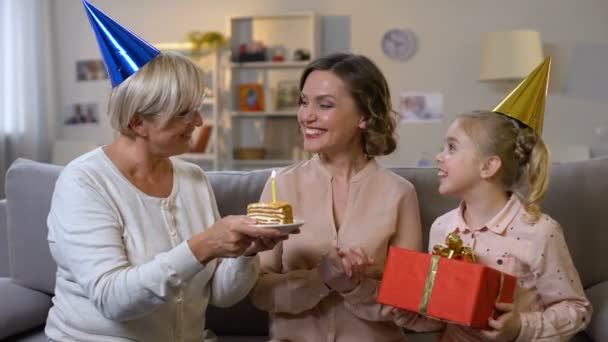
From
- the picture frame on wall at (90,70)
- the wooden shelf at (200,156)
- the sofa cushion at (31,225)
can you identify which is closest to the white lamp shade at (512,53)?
the wooden shelf at (200,156)

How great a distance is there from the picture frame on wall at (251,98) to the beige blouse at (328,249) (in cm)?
386

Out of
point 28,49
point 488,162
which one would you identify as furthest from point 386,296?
point 28,49

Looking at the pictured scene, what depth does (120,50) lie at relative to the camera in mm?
1647

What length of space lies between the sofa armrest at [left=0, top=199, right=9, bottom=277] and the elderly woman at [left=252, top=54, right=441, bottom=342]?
39.2 inches

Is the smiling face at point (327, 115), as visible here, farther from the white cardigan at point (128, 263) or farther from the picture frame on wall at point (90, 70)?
the picture frame on wall at point (90, 70)

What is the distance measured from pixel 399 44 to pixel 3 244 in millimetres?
3827

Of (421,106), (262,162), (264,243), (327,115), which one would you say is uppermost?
(327,115)

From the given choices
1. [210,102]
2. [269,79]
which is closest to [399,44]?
[269,79]

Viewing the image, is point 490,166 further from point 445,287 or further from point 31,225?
point 31,225

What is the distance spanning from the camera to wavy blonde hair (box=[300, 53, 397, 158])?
6.16 ft

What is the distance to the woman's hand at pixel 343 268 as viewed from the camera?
165 cm

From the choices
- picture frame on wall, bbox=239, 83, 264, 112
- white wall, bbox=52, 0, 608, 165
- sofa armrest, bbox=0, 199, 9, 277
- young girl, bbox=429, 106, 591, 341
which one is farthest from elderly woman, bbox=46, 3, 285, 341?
picture frame on wall, bbox=239, 83, 264, 112

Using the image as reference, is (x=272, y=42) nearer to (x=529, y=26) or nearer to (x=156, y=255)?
(x=529, y=26)

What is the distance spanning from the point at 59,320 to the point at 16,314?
0.48 metres
